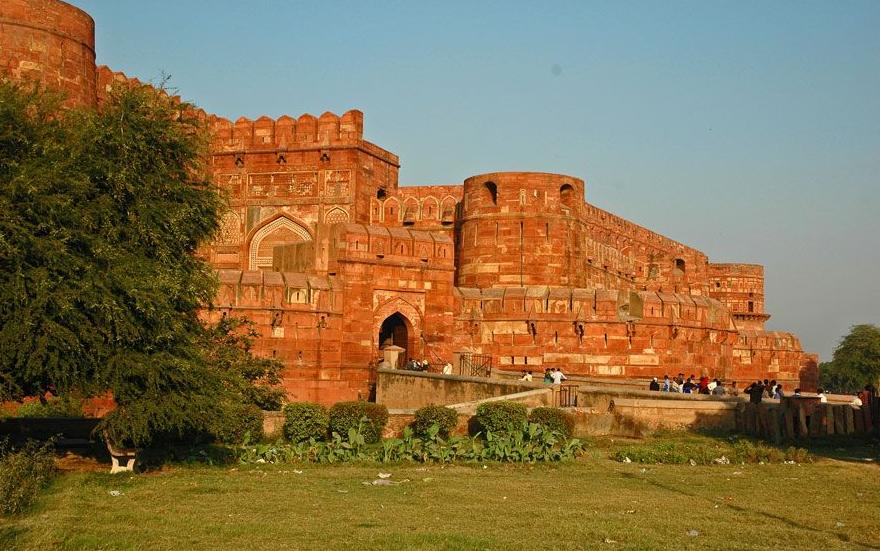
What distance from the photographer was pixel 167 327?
52.4 feet

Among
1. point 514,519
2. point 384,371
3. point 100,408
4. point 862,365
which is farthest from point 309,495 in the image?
point 862,365

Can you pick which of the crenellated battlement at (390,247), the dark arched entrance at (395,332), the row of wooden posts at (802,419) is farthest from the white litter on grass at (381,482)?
the dark arched entrance at (395,332)

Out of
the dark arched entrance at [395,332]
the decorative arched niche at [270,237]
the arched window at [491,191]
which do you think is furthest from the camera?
the decorative arched niche at [270,237]

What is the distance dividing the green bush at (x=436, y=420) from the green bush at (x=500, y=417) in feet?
1.72

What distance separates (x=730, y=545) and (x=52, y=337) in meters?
9.13

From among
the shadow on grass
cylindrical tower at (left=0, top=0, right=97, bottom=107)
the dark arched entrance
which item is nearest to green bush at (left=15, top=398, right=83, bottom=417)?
the dark arched entrance

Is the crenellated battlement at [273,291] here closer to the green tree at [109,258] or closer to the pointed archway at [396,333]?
the pointed archway at [396,333]

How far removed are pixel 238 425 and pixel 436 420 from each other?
11.9 ft

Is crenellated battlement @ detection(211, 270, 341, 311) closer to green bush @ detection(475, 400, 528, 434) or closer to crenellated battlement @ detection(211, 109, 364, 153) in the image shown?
green bush @ detection(475, 400, 528, 434)

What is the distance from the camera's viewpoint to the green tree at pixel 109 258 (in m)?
14.8

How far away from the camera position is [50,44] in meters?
31.4

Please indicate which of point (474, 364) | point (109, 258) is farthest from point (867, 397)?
point (109, 258)

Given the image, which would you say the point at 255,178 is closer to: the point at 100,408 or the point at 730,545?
the point at 100,408

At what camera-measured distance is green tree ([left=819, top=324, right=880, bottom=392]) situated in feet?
237
